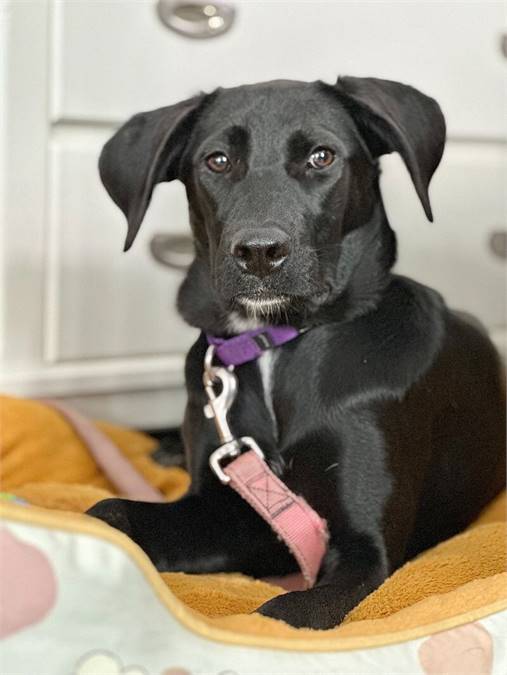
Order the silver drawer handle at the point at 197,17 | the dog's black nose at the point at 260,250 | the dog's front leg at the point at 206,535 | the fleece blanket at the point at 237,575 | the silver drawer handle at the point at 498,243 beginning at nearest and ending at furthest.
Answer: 1. the fleece blanket at the point at 237,575
2. the dog's black nose at the point at 260,250
3. the dog's front leg at the point at 206,535
4. the silver drawer handle at the point at 197,17
5. the silver drawer handle at the point at 498,243

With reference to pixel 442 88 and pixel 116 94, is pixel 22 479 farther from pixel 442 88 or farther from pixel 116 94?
pixel 442 88

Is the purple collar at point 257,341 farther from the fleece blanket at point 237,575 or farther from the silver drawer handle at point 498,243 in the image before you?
the silver drawer handle at point 498,243

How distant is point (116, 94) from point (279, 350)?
0.77 metres

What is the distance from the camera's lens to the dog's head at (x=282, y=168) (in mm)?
1271

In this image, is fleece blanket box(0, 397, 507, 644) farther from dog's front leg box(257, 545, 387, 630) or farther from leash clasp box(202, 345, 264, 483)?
leash clasp box(202, 345, 264, 483)

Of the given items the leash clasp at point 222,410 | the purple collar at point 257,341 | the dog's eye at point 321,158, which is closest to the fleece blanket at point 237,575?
the leash clasp at point 222,410

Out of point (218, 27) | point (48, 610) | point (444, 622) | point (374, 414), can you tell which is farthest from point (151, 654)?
point (218, 27)

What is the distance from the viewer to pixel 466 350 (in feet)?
4.96

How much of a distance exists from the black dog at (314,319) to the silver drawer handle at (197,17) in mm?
476

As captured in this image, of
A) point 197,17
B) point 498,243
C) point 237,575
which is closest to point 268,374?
point 237,575

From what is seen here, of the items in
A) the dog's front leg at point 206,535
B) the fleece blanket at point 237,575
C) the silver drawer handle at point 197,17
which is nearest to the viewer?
the fleece blanket at point 237,575

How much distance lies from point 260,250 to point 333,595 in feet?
1.41

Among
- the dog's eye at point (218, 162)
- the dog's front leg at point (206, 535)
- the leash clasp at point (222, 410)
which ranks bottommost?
the dog's front leg at point (206, 535)

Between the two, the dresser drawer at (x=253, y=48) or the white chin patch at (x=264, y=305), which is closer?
the white chin patch at (x=264, y=305)
